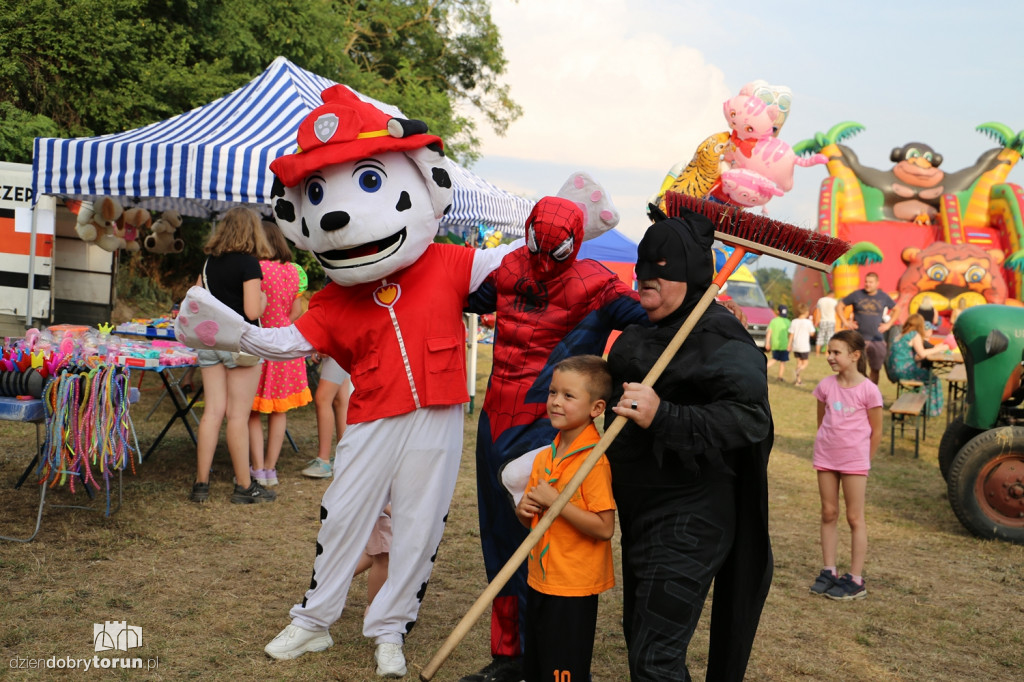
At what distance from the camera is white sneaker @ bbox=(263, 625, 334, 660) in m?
3.62

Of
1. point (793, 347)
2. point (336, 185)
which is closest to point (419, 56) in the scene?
point (793, 347)

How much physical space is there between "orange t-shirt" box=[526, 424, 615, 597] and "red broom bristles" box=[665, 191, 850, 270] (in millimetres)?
806

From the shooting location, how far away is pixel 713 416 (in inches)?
96.1

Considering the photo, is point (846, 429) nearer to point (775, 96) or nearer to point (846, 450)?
point (846, 450)

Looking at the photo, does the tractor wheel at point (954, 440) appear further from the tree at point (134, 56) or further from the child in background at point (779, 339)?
the tree at point (134, 56)

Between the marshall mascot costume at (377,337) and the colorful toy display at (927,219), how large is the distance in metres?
18.2

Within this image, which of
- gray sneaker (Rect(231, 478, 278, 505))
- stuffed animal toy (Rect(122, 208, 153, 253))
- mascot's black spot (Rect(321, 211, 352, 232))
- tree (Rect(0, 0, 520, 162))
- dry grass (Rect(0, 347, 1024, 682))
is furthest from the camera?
tree (Rect(0, 0, 520, 162))

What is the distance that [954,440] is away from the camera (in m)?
6.98

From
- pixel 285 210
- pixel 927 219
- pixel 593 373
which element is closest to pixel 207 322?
pixel 285 210

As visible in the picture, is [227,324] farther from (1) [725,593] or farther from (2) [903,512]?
(2) [903,512]

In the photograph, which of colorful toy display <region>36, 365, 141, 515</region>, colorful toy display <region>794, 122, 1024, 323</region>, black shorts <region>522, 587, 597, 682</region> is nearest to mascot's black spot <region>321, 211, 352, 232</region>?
black shorts <region>522, 587, 597, 682</region>

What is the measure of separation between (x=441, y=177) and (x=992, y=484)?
14.5 ft

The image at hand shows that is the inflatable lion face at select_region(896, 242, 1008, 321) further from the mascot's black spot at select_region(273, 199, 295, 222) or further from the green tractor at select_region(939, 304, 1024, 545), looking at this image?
the mascot's black spot at select_region(273, 199, 295, 222)

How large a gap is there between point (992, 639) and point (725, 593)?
2.33 m
